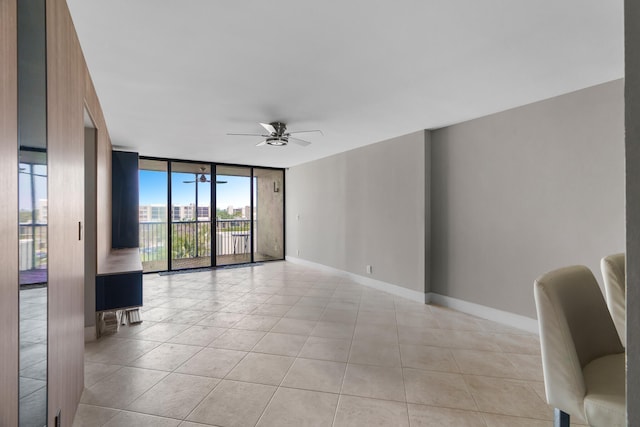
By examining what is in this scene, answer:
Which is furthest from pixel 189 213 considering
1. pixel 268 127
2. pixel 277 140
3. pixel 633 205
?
pixel 633 205

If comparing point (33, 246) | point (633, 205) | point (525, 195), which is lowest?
point (33, 246)

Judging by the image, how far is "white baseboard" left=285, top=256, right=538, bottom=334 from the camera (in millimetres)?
3372

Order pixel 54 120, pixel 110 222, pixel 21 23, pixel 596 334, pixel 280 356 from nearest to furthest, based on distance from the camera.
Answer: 1. pixel 21 23
2. pixel 54 120
3. pixel 596 334
4. pixel 280 356
5. pixel 110 222

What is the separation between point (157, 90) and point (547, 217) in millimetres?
4255

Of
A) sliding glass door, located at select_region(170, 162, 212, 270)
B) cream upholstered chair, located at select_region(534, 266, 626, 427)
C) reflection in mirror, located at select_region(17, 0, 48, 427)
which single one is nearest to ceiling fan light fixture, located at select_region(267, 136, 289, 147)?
reflection in mirror, located at select_region(17, 0, 48, 427)

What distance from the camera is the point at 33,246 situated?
120 cm

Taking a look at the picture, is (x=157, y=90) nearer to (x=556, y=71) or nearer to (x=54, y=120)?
(x=54, y=120)

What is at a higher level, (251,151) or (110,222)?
(251,151)

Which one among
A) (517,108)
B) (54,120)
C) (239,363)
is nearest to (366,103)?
(517,108)

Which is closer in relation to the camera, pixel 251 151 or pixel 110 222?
pixel 110 222

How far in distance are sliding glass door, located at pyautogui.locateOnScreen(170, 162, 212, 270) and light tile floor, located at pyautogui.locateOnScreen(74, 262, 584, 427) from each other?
289 centimetres

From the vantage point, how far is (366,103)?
3260 millimetres

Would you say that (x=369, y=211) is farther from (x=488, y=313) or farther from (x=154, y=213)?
(x=154, y=213)

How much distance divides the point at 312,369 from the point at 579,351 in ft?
6.12
